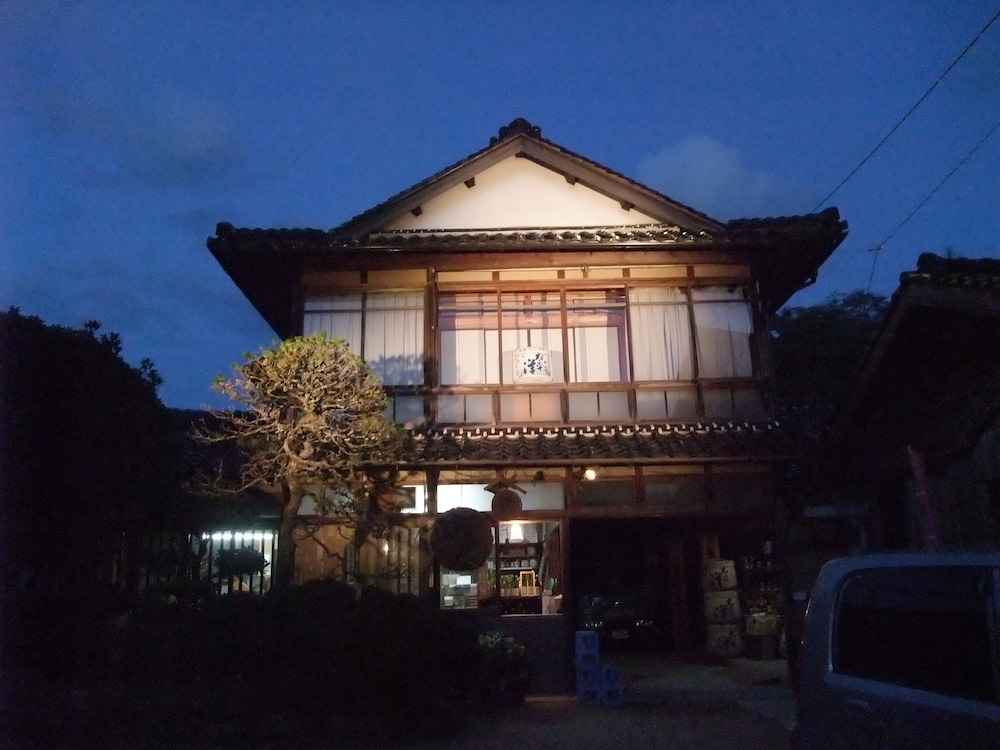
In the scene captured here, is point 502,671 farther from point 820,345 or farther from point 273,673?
point 820,345

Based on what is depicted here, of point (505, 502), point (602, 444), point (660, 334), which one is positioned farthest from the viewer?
point (660, 334)

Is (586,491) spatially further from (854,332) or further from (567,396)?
(854,332)

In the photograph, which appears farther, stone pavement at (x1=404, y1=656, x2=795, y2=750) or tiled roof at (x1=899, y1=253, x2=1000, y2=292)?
stone pavement at (x1=404, y1=656, x2=795, y2=750)

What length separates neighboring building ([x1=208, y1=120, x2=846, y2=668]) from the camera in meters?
11.5

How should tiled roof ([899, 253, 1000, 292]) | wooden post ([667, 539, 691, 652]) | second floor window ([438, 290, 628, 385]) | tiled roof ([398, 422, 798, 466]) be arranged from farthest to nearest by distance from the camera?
1. wooden post ([667, 539, 691, 652])
2. second floor window ([438, 290, 628, 385])
3. tiled roof ([398, 422, 798, 466])
4. tiled roof ([899, 253, 1000, 292])

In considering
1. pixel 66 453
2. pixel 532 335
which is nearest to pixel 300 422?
pixel 66 453

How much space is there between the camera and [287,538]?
982cm

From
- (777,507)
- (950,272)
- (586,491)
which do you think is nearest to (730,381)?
(777,507)

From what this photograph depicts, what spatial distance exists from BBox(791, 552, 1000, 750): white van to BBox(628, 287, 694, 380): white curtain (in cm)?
814

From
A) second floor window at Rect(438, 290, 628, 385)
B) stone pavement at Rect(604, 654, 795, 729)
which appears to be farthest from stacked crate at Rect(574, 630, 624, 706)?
second floor window at Rect(438, 290, 628, 385)

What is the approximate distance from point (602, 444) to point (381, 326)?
397 centimetres

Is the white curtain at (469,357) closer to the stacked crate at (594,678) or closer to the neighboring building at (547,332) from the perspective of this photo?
the neighboring building at (547,332)

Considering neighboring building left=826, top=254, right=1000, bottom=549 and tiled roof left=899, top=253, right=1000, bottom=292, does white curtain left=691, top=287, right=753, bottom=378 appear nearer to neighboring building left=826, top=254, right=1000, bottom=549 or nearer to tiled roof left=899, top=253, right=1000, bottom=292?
neighboring building left=826, top=254, right=1000, bottom=549

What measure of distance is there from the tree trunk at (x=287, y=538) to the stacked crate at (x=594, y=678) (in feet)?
12.6
